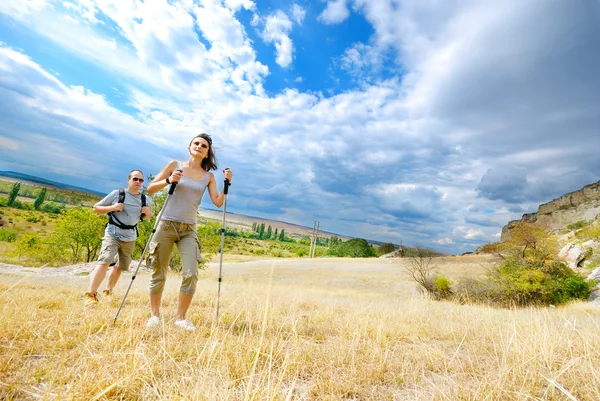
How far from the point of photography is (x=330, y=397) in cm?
213

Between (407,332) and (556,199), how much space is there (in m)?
93.4

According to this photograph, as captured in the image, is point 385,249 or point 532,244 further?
point 385,249

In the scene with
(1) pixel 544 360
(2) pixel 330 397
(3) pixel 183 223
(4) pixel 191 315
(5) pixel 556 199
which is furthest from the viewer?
(5) pixel 556 199

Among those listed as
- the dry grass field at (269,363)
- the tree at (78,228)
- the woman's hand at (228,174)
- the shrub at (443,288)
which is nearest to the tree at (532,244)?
the shrub at (443,288)

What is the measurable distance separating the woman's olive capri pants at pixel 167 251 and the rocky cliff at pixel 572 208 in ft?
223

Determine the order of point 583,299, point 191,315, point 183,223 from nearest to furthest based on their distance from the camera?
A: point 183,223
point 191,315
point 583,299

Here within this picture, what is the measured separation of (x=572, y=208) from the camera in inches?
2576

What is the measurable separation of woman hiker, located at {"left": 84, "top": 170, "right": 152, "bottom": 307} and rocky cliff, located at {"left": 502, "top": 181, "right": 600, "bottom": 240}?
67.9 m

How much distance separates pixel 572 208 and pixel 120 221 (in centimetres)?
8743

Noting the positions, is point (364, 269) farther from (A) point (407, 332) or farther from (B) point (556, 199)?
(B) point (556, 199)

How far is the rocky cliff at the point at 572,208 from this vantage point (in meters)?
59.0

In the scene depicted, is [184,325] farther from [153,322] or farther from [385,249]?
[385,249]

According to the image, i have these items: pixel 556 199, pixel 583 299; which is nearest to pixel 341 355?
pixel 583 299

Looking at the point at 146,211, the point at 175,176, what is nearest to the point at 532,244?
the point at 146,211
